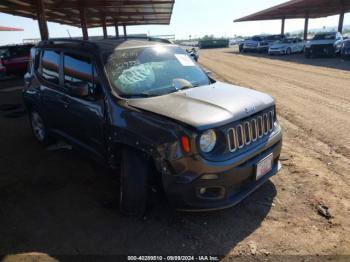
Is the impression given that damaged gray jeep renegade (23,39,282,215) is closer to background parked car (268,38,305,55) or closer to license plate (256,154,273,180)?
license plate (256,154,273,180)

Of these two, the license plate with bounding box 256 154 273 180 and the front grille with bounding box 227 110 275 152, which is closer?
the front grille with bounding box 227 110 275 152

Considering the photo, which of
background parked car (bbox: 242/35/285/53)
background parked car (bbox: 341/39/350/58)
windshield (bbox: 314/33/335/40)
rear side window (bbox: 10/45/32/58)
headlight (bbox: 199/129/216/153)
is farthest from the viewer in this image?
background parked car (bbox: 242/35/285/53)

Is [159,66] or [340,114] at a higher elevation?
[159,66]

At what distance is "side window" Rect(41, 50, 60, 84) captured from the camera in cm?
478

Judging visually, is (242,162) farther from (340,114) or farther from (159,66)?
(340,114)

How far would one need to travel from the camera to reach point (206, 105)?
10.9 ft

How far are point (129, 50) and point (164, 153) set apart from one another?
1.80m

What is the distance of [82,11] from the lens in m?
16.9

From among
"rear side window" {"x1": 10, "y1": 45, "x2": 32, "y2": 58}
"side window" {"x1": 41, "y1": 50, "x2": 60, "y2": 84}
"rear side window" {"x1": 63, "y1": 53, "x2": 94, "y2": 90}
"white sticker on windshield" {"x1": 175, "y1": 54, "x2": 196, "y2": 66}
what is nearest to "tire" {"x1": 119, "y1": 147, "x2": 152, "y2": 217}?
"rear side window" {"x1": 63, "y1": 53, "x2": 94, "y2": 90}

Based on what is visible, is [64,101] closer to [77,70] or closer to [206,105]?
[77,70]

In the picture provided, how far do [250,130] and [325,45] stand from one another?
22.9 metres

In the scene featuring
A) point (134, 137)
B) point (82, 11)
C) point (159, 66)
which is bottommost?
point (134, 137)

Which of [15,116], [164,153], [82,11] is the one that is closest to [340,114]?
[164,153]

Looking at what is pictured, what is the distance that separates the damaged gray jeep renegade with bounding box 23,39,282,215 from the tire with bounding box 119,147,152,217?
0.4 inches
